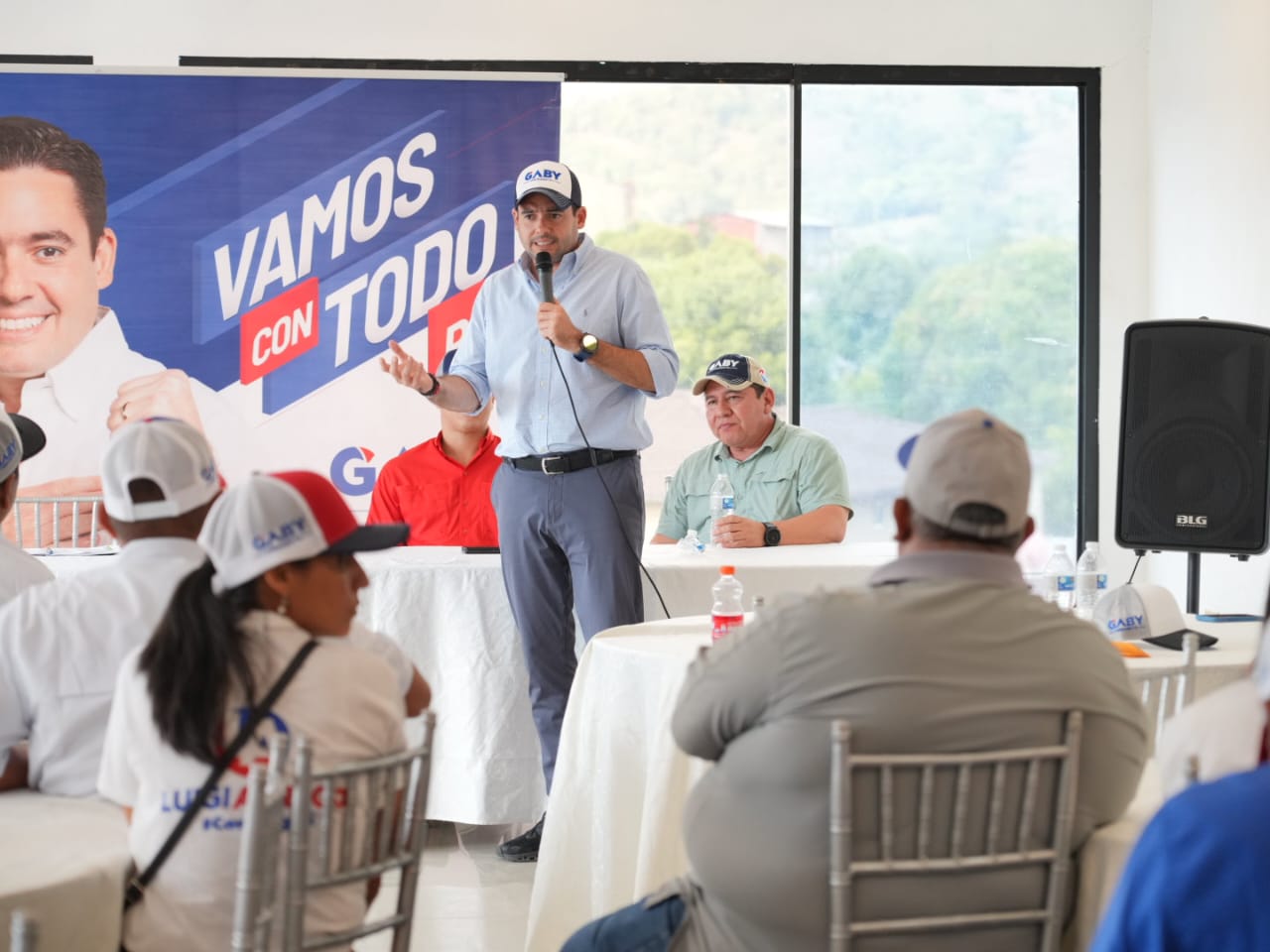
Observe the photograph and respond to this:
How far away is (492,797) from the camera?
12.0 ft

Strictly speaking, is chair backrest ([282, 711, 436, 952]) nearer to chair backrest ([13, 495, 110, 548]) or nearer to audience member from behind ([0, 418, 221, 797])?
audience member from behind ([0, 418, 221, 797])

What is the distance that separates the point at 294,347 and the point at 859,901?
4237 mm

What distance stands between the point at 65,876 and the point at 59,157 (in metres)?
4.45

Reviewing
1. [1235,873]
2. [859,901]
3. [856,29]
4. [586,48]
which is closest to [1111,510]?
[856,29]

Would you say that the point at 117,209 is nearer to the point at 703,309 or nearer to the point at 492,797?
the point at 703,309

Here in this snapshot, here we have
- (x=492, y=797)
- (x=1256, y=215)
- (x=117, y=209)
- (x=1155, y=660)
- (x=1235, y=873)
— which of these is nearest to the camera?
(x=1235, y=873)

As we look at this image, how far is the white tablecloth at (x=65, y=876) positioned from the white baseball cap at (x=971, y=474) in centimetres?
98

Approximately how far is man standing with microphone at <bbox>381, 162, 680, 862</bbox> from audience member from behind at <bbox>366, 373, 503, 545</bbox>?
0.91 m

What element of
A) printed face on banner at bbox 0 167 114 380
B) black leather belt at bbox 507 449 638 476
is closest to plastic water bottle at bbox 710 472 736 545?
black leather belt at bbox 507 449 638 476

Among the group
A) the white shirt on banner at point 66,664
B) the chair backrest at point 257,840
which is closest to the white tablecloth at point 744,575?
the white shirt on banner at point 66,664

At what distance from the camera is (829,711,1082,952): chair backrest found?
143cm

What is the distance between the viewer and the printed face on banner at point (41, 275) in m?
5.14

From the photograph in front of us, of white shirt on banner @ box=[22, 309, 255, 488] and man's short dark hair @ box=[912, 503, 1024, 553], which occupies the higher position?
white shirt on banner @ box=[22, 309, 255, 488]

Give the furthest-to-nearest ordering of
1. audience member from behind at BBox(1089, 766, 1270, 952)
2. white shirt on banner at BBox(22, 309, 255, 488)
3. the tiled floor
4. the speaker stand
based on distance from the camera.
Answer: white shirt on banner at BBox(22, 309, 255, 488) → the speaker stand → the tiled floor → audience member from behind at BBox(1089, 766, 1270, 952)
